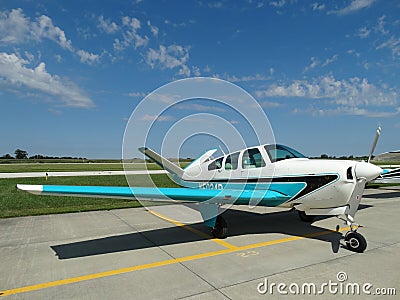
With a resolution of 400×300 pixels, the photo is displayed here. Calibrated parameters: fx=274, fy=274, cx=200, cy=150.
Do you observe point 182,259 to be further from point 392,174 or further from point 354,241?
point 392,174

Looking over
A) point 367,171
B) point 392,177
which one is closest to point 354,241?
point 367,171

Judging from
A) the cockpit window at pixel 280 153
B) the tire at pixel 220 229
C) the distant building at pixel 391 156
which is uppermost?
the distant building at pixel 391 156

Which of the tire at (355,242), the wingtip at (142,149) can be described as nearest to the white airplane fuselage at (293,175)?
the tire at (355,242)

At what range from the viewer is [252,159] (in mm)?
7477

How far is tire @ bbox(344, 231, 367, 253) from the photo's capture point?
5391 millimetres

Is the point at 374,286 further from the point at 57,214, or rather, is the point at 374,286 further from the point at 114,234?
the point at 57,214

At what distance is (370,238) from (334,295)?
353 cm

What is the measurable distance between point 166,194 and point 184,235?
160cm

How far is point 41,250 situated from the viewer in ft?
18.7

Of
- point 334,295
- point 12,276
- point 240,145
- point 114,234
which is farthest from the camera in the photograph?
point 240,145

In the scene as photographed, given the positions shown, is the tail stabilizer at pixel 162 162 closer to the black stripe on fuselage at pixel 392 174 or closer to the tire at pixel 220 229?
the tire at pixel 220 229

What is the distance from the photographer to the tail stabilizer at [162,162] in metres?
9.89

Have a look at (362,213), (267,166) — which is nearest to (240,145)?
(267,166)

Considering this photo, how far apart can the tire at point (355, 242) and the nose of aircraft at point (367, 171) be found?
118 cm
